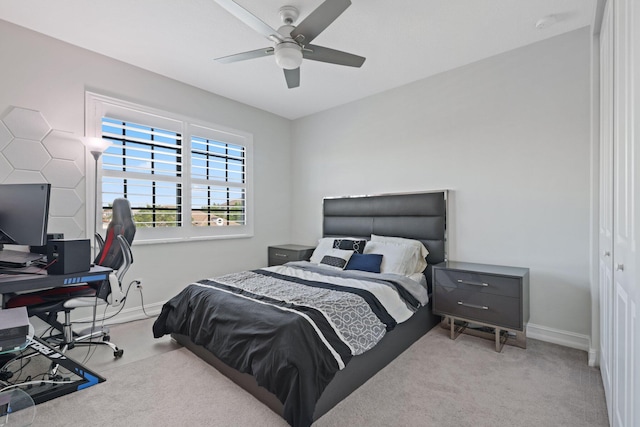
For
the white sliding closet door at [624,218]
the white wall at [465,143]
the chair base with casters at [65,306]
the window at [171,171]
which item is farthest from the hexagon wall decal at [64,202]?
the white sliding closet door at [624,218]

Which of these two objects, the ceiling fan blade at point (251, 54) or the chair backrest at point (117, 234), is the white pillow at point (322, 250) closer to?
the chair backrest at point (117, 234)

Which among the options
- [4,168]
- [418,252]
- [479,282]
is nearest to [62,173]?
[4,168]

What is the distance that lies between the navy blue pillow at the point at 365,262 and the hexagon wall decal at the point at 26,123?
3331 millimetres

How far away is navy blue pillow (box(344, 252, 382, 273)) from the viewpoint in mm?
3377

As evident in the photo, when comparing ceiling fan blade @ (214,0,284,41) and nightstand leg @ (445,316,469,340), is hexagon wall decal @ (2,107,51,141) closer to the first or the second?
ceiling fan blade @ (214,0,284,41)

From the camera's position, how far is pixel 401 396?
204cm

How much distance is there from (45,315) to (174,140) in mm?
2253

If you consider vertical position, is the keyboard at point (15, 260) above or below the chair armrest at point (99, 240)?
below

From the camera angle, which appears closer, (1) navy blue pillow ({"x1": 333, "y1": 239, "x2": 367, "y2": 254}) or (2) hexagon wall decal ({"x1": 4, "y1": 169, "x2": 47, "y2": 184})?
(2) hexagon wall decal ({"x1": 4, "y1": 169, "x2": 47, "y2": 184})

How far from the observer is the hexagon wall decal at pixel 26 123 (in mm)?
2748

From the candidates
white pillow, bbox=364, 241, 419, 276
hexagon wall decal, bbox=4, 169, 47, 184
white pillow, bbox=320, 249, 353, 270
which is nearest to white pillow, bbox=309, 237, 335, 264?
white pillow, bbox=320, 249, 353, 270

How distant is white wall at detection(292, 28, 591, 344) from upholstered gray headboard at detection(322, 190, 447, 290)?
149 millimetres

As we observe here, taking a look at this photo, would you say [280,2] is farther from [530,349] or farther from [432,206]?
[530,349]

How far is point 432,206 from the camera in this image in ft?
11.6
